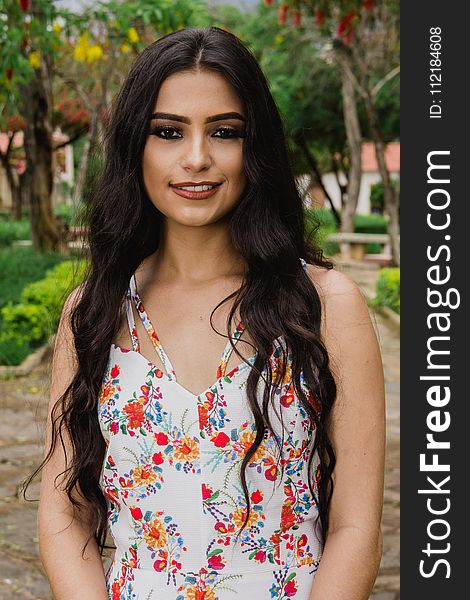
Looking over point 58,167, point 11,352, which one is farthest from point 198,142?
point 58,167

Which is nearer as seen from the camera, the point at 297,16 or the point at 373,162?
the point at 297,16

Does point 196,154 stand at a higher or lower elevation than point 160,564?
higher

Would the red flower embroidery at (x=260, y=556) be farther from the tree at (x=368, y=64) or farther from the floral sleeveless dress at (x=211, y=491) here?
the tree at (x=368, y=64)

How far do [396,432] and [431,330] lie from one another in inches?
158

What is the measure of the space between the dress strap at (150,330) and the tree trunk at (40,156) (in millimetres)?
12696

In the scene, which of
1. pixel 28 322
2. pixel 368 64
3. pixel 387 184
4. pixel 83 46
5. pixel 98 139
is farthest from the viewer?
pixel 368 64

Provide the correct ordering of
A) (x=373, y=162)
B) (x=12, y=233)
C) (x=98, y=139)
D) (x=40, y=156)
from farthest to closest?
(x=373, y=162), (x=12, y=233), (x=40, y=156), (x=98, y=139)

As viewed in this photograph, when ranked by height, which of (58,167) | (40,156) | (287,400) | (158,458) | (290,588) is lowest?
(290,588)

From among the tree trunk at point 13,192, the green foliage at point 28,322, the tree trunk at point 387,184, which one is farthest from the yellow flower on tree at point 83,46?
the tree trunk at point 13,192

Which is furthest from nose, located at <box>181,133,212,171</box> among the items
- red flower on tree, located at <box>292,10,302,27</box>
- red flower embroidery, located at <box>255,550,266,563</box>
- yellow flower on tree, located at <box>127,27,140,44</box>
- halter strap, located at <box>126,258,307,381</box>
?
yellow flower on tree, located at <box>127,27,140,44</box>

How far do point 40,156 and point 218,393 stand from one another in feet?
43.9

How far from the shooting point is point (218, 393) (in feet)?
6.34

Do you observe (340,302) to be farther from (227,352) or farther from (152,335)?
(152,335)

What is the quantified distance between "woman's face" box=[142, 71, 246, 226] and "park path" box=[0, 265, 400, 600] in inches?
28.4
